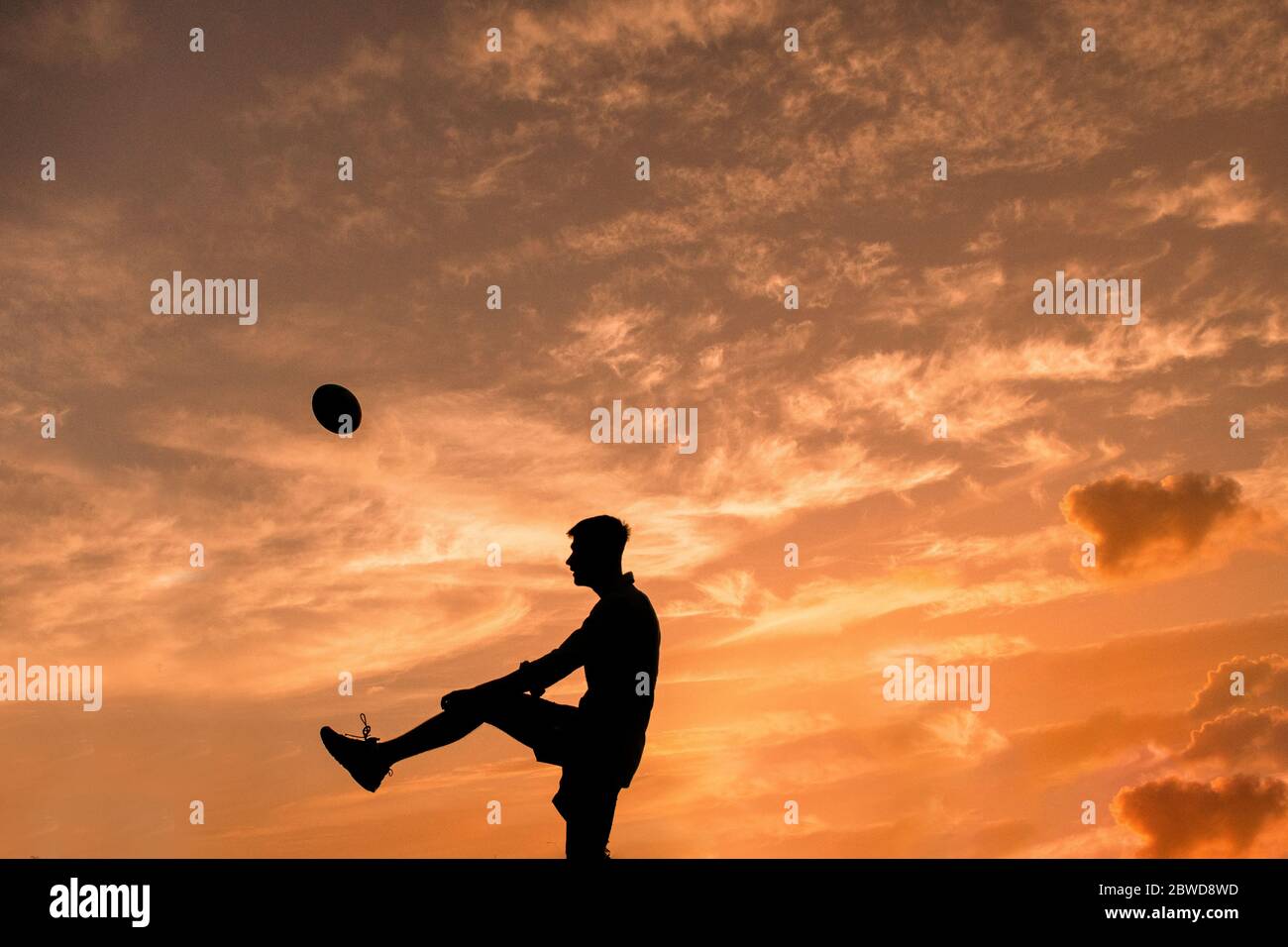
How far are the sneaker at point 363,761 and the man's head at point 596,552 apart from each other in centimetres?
181

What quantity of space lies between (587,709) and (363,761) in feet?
5.25

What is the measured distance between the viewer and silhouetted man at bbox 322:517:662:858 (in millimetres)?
7691

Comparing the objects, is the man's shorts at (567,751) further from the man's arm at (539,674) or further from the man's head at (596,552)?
the man's head at (596,552)

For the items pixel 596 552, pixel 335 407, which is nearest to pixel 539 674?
pixel 596 552

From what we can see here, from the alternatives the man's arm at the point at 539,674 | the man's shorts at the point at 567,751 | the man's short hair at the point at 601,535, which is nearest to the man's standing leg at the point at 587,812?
the man's shorts at the point at 567,751

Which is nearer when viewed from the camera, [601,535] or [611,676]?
[611,676]

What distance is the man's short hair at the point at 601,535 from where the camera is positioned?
8.02 m

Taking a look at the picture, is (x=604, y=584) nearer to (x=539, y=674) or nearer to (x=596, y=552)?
(x=596, y=552)

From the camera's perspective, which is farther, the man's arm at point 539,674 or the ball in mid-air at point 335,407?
the ball in mid-air at point 335,407

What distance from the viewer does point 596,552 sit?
7996mm
